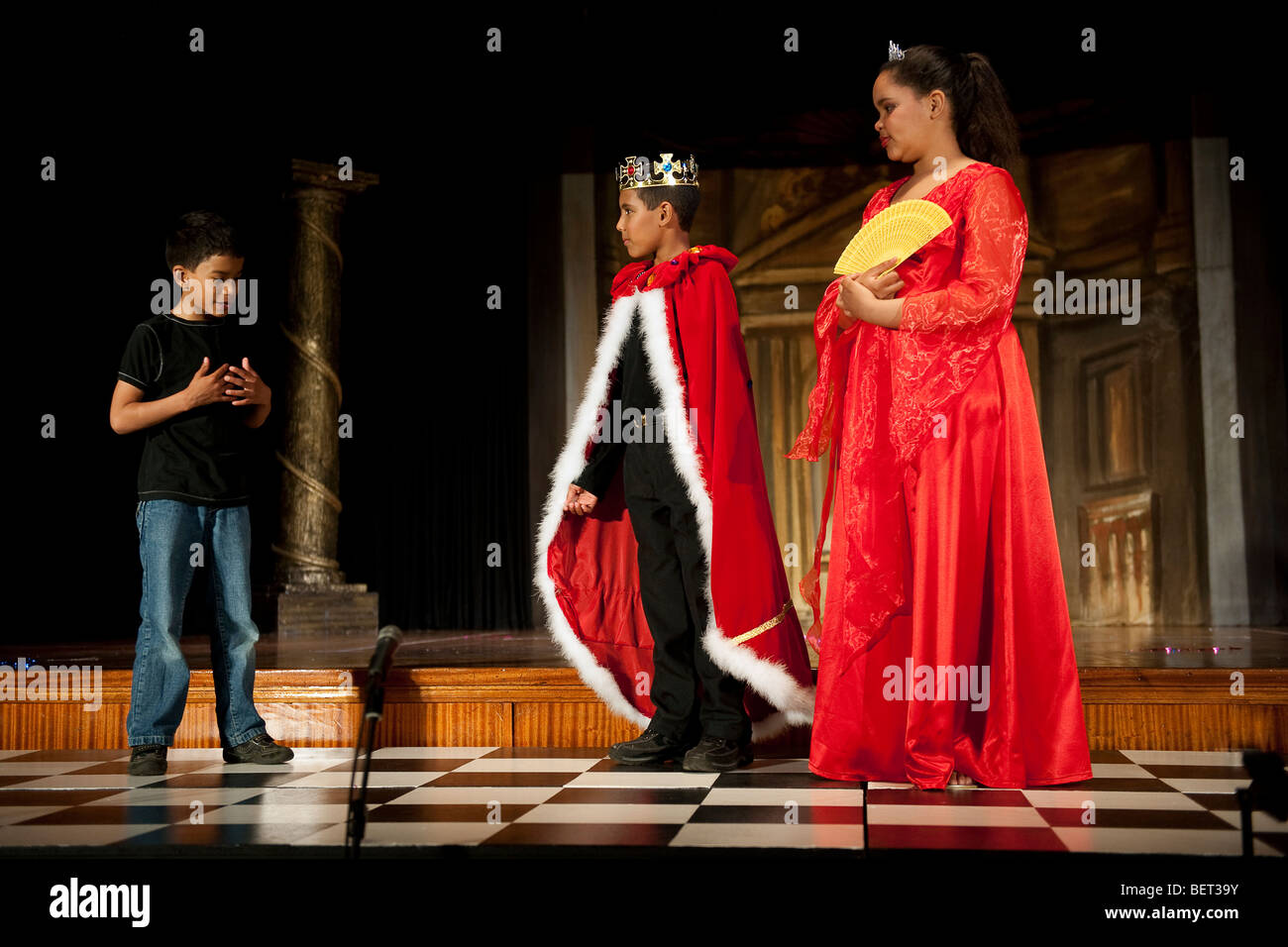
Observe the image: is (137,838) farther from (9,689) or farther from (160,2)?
(160,2)

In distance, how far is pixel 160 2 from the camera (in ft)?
18.0

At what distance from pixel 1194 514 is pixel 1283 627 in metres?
0.74

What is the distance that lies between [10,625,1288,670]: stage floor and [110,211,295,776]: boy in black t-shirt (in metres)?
0.73

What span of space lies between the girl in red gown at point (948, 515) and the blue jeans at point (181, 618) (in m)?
1.47

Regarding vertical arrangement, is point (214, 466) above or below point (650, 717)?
above

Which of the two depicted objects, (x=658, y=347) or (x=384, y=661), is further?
(x=658, y=347)

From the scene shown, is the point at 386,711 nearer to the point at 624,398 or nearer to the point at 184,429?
the point at 184,429

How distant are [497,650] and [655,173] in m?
2.29

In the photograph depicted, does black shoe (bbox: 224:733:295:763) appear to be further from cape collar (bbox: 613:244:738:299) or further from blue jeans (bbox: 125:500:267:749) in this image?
cape collar (bbox: 613:244:738:299)

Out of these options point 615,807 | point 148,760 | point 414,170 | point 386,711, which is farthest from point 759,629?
Result: point 414,170

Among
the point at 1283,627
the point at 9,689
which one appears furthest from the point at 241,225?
the point at 1283,627

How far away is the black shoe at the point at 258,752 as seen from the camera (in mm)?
3084

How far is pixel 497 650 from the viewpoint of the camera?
4730 millimetres

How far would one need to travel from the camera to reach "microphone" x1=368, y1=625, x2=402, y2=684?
6.05ft
